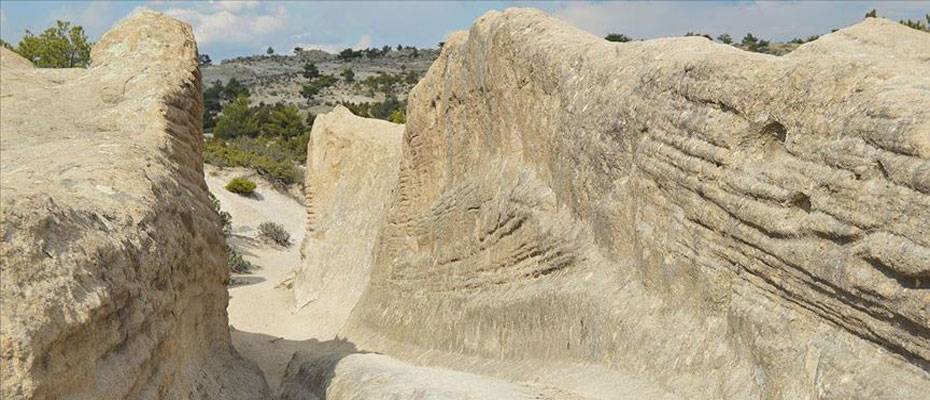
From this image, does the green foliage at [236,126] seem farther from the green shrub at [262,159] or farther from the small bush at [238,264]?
the small bush at [238,264]

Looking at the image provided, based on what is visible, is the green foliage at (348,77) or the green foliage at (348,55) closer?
the green foliage at (348,77)

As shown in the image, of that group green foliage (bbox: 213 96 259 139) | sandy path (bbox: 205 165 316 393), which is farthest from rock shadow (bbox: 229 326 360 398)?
green foliage (bbox: 213 96 259 139)

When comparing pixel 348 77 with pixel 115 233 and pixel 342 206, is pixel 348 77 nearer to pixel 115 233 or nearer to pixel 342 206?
pixel 342 206

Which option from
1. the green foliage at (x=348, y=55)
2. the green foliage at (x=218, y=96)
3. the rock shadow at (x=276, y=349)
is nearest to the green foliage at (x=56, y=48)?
the rock shadow at (x=276, y=349)

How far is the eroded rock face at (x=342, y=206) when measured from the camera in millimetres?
→ 16219

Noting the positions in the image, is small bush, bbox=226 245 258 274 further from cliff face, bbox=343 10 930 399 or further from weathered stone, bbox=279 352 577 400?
weathered stone, bbox=279 352 577 400

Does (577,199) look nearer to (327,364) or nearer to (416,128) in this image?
(327,364)

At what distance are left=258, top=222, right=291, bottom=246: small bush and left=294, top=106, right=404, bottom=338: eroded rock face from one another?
932 centimetres

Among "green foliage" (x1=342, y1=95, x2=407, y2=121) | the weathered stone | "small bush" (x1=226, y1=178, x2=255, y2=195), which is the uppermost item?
"green foliage" (x1=342, y1=95, x2=407, y2=121)

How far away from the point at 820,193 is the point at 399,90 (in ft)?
214

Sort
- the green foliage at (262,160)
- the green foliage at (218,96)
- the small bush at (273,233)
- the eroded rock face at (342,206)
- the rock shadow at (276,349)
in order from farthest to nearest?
the green foliage at (218,96)
the green foliage at (262,160)
the small bush at (273,233)
the eroded rock face at (342,206)
the rock shadow at (276,349)

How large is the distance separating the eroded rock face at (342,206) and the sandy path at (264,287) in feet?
1.75

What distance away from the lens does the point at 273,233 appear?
1119 inches

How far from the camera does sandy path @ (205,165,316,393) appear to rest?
13438 mm
